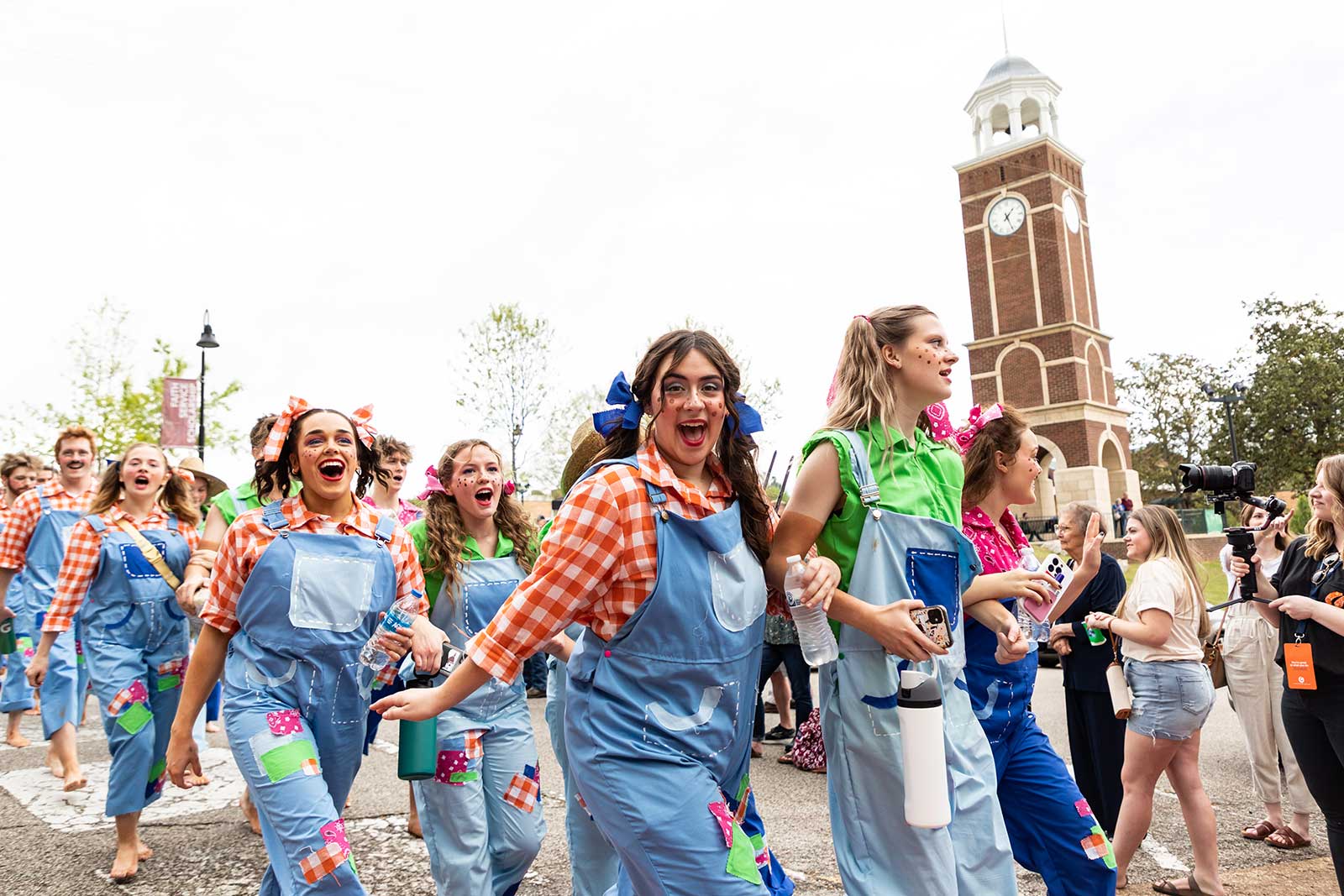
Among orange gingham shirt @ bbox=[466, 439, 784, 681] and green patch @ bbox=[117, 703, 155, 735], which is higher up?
orange gingham shirt @ bbox=[466, 439, 784, 681]

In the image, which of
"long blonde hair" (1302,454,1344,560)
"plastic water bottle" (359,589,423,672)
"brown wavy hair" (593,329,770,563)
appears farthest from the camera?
"long blonde hair" (1302,454,1344,560)

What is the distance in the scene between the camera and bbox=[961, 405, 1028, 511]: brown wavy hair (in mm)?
3797

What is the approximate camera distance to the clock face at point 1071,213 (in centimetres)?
4028

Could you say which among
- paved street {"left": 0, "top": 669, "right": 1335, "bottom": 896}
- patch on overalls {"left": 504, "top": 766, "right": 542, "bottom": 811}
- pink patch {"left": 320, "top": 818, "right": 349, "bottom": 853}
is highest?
pink patch {"left": 320, "top": 818, "right": 349, "bottom": 853}

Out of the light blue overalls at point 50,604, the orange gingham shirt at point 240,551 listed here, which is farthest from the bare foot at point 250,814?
the orange gingham shirt at point 240,551

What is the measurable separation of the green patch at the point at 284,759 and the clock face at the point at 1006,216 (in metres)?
41.4

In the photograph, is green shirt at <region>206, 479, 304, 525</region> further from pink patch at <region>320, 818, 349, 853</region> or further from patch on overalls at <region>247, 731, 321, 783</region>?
pink patch at <region>320, 818, 349, 853</region>

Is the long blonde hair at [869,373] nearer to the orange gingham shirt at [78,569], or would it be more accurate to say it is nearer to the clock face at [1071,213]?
the orange gingham shirt at [78,569]

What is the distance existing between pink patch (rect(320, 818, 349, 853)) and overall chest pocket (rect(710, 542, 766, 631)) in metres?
1.48

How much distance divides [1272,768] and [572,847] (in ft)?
14.1

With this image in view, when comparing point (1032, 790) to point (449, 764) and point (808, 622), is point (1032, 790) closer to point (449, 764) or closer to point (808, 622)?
point (808, 622)

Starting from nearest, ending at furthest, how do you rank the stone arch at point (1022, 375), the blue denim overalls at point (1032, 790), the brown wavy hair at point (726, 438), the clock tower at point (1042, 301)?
1. the brown wavy hair at point (726, 438)
2. the blue denim overalls at point (1032, 790)
3. the clock tower at point (1042, 301)
4. the stone arch at point (1022, 375)

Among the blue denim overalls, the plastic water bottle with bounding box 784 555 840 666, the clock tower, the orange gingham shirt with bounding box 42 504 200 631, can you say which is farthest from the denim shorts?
the clock tower

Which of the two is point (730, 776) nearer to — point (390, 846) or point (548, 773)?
point (390, 846)
